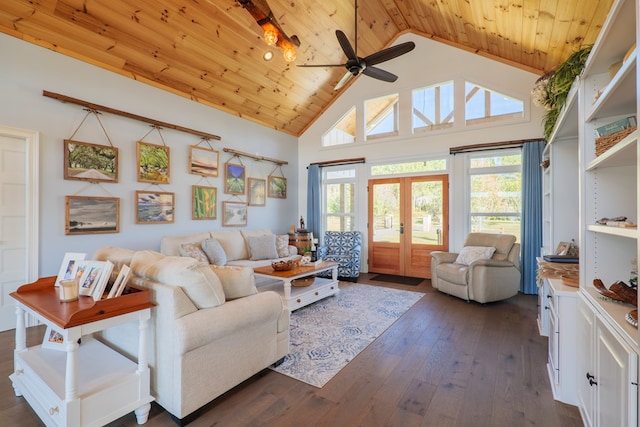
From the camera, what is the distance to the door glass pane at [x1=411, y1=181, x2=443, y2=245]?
18.6ft

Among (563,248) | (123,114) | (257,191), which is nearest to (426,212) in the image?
(563,248)

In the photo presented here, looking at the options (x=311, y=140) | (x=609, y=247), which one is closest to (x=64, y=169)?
(x=311, y=140)

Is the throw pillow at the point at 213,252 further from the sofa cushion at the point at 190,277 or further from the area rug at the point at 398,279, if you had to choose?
the area rug at the point at 398,279

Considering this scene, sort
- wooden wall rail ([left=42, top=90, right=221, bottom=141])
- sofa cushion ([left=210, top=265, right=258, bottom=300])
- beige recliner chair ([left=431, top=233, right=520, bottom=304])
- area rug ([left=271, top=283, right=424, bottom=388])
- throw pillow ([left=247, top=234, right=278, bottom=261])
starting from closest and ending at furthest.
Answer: sofa cushion ([left=210, top=265, right=258, bottom=300])
area rug ([left=271, top=283, right=424, bottom=388])
wooden wall rail ([left=42, top=90, right=221, bottom=141])
beige recliner chair ([left=431, top=233, right=520, bottom=304])
throw pillow ([left=247, top=234, right=278, bottom=261])

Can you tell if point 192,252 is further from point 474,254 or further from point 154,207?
point 474,254

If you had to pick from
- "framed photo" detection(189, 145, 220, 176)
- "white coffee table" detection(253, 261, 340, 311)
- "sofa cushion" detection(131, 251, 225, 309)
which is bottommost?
"white coffee table" detection(253, 261, 340, 311)

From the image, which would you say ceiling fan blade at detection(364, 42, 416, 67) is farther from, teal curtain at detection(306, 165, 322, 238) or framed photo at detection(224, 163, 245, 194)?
teal curtain at detection(306, 165, 322, 238)

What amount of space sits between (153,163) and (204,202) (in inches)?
41.4

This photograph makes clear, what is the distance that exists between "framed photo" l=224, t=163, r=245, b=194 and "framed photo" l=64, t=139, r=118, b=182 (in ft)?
6.12

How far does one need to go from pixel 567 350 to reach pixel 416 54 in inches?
213

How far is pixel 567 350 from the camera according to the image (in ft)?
6.66

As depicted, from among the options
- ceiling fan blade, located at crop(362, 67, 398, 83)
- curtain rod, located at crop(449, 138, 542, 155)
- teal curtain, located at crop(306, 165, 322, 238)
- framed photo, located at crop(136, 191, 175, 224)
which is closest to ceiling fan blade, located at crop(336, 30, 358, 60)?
ceiling fan blade, located at crop(362, 67, 398, 83)

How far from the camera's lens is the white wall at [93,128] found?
3373 mm

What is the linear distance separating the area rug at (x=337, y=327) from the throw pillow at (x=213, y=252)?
158 centimetres
